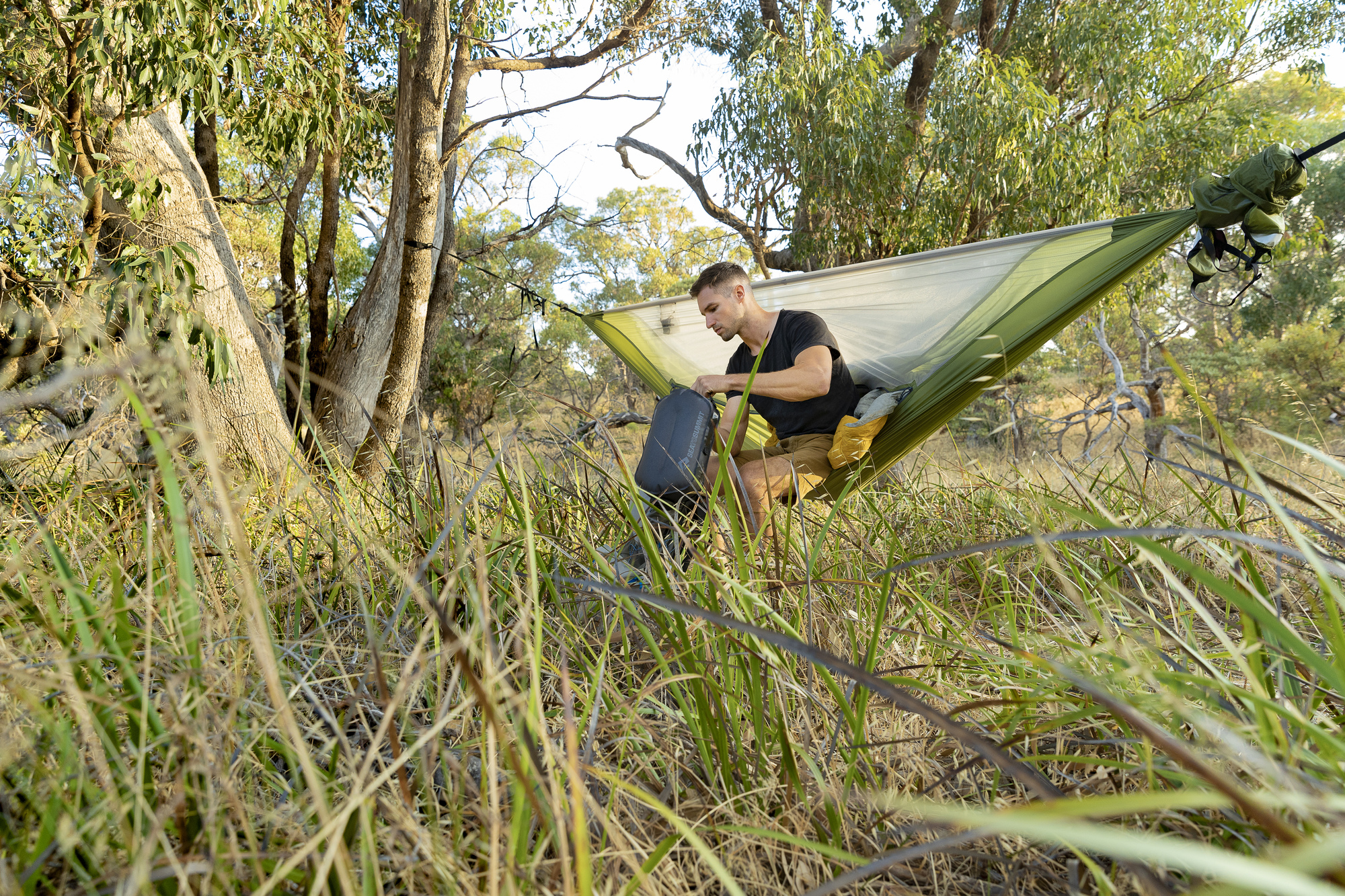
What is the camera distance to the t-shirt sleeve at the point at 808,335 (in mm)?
2176

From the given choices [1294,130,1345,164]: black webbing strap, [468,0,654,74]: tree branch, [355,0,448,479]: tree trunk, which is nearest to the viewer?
[1294,130,1345,164]: black webbing strap

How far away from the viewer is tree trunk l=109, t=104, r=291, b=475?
2305 mm

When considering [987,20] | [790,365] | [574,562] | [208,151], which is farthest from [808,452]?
[987,20]

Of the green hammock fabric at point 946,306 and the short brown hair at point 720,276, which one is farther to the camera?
the short brown hair at point 720,276

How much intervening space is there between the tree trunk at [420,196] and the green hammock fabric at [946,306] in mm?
816

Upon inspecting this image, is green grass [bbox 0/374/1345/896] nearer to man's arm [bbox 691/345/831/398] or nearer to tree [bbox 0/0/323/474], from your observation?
man's arm [bbox 691/345/831/398]

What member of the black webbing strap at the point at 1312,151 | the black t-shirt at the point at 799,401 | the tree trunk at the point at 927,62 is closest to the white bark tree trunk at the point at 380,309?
the black t-shirt at the point at 799,401

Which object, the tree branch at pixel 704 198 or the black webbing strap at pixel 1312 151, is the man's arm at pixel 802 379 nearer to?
the black webbing strap at pixel 1312 151

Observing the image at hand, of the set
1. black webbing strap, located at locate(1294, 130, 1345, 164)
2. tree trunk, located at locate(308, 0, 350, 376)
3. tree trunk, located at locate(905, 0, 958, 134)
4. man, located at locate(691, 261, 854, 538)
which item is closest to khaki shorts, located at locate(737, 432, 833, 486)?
man, located at locate(691, 261, 854, 538)

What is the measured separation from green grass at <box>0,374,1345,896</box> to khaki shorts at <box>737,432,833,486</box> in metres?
1.18

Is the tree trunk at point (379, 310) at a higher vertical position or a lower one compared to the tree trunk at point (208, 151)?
lower

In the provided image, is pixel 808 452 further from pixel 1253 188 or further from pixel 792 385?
pixel 1253 188

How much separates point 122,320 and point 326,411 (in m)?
0.79

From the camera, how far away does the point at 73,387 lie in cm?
154
